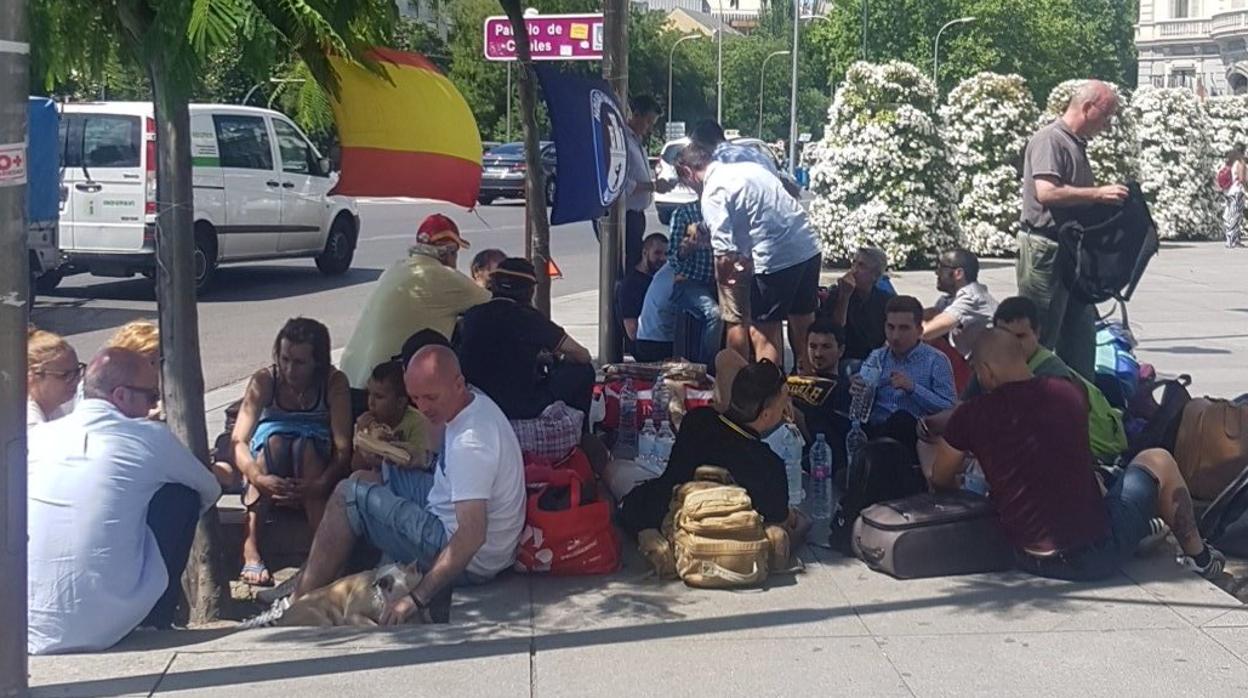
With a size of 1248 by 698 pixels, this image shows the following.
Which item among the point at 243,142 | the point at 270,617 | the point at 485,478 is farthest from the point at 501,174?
the point at 485,478

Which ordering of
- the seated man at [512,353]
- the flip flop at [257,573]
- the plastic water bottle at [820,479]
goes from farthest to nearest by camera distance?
the plastic water bottle at [820,479]
the seated man at [512,353]
the flip flop at [257,573]

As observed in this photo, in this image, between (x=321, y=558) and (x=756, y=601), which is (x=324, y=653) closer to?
(x=321, y=558)

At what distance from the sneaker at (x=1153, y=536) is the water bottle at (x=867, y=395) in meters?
1.47

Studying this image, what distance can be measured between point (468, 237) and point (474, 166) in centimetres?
1723

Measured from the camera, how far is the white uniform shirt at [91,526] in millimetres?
5066

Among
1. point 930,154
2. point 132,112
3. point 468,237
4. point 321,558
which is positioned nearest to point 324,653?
point 321,558

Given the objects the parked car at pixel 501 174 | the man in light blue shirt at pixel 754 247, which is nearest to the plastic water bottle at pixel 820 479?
the man in light blue shirt at pixel 754 247

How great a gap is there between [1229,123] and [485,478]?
2588 centimetres

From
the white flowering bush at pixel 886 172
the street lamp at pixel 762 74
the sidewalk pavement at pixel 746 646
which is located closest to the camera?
the sidewalk pavement at pixel 746 646

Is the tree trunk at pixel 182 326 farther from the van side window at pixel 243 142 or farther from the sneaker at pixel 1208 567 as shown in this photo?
the van side window at pixel 243 142

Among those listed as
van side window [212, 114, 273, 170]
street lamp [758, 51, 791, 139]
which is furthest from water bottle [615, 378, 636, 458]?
street lamp [758, 51, 791, 139]

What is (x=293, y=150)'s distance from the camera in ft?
57.5

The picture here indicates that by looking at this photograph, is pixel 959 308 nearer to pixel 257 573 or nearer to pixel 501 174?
pixel 257 573

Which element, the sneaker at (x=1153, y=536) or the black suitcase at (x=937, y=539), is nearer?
the black suitcase at (x=937, y=539)
